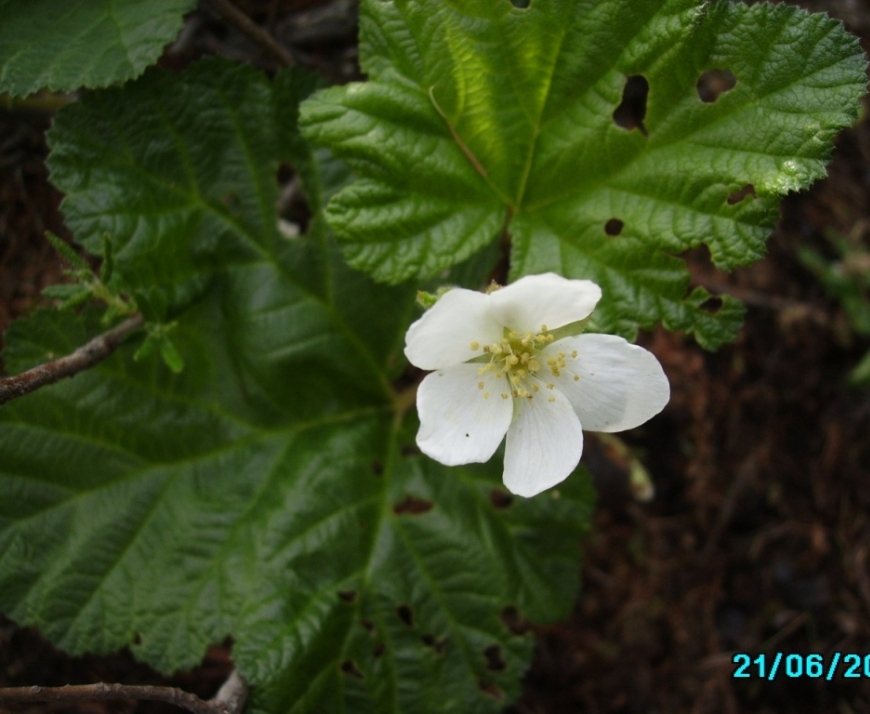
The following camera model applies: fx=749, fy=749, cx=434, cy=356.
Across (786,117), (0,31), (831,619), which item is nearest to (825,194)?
(831,619)

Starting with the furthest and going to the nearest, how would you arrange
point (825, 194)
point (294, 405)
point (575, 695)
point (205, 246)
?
1. point (825, 194)
2. point (575, 695)
3. point (294, 405)
4. point (205, 246)

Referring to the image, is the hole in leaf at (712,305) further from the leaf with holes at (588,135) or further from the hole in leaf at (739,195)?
the hole in leaf at (739,195)

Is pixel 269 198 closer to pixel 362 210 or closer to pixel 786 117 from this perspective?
pixel 362 210

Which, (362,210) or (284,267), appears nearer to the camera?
(362,210)

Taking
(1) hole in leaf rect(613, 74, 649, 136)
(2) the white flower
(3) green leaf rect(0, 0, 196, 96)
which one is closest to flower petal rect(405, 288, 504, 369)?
(2) the white flower

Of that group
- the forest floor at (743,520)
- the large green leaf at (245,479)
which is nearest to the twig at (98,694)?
the large green leaf at (245,479)

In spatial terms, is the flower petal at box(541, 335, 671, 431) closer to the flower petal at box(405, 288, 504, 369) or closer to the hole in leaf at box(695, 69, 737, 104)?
the flower petal at box(405, 288, 504, 369)
